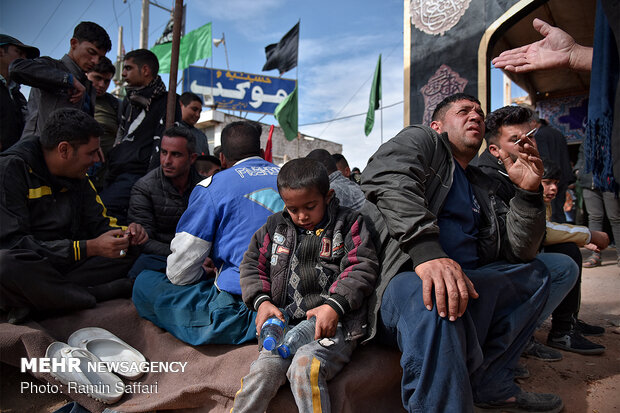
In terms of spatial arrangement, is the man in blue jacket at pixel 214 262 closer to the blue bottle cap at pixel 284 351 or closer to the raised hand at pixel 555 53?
the blue bottle cap at pixel 284 351

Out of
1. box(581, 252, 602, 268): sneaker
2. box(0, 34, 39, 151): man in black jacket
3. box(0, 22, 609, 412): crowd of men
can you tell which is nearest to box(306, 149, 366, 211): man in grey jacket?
box(0, 22, 609, 412): crowd of men

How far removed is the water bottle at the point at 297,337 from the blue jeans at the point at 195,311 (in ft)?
1.36

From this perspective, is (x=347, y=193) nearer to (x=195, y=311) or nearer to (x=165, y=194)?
(x=195, y=311)

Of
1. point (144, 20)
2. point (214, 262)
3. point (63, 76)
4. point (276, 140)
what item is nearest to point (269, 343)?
point (214, 262)

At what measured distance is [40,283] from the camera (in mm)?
2215

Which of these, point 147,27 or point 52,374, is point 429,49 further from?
point 147,27

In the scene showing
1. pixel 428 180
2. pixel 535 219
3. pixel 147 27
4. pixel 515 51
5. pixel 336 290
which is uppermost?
pixel 147 27

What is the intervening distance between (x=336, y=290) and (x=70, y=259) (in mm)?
1732

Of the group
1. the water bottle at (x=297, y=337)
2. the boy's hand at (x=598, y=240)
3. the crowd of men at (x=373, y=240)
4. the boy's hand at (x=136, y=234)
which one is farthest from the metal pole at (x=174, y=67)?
the boy's hand at (x=598, y=240)

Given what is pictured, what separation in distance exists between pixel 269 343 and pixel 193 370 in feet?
2.09

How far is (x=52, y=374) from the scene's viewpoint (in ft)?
6.19

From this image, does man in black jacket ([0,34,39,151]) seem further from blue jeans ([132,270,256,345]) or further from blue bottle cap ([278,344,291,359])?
blue bottle cap ([278,344,291,359])

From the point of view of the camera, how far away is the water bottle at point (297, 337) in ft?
5.12

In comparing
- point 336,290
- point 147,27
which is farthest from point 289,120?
point 336,290
